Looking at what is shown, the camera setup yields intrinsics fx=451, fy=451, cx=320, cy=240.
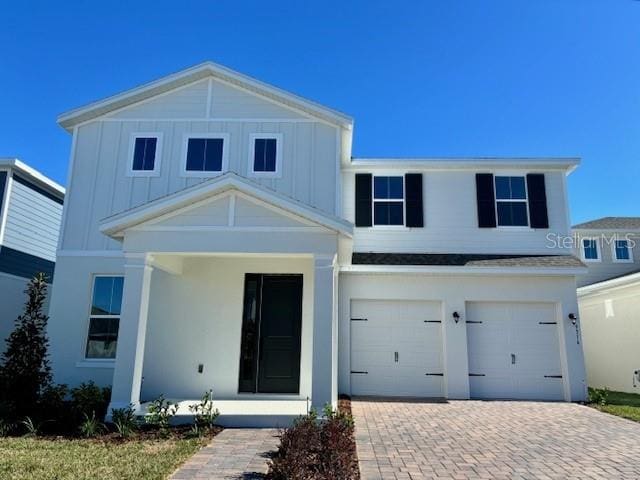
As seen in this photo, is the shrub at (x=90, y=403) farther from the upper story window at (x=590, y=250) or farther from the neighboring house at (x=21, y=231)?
the upper story window at (x=590, y=250)

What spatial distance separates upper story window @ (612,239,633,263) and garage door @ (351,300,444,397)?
37.3ft

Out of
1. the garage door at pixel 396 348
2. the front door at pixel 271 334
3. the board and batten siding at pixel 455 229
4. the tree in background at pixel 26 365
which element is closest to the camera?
the tree in background at pixel 26 365

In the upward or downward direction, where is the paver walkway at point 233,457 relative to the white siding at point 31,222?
downward

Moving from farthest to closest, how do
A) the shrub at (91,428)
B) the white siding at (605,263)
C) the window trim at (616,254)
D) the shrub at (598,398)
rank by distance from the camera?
the window trim at (616,254)
the white siding at (605,263)
the shrub at (598,398)
the shrub at (91,428)

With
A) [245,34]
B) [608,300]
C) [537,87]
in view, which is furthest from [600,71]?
[245,34]

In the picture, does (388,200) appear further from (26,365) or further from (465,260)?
(26,365)

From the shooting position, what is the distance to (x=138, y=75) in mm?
11469

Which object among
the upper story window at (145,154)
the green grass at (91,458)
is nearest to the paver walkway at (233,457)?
the green grass at (91,458)

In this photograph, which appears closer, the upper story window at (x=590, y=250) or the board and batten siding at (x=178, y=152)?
the board and batten siding at (x=178, y=152)

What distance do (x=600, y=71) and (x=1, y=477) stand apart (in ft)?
43.5

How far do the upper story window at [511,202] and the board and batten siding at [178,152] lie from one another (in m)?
4.88

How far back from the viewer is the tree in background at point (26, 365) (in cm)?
786

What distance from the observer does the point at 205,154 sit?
10.9 m

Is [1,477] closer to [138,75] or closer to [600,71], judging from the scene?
[138,75]
